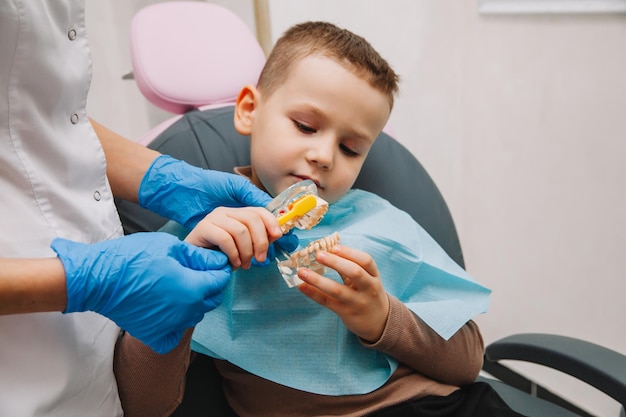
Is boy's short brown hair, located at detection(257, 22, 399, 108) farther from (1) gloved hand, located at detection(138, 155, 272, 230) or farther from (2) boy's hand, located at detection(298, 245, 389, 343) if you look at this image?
(2) boy's hand, located at detection(298, 245, 389, 343)

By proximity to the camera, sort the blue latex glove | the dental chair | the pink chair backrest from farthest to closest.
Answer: the pink chair backrest < the dental chair < the blue latex glove

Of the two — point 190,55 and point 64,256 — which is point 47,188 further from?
point 190,55

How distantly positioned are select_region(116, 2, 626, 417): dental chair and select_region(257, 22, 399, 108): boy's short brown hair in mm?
209

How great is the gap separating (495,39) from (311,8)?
609 mm

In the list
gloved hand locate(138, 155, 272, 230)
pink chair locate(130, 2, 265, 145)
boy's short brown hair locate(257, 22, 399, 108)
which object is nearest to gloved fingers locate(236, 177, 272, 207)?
gloved hand locate(138, 155, 272, 230)

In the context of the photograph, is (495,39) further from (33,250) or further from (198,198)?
(33,250)

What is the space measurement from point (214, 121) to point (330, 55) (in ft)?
1.22

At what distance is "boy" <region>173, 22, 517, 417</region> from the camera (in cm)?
102

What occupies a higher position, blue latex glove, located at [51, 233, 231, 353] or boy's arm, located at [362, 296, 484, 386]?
blue latex glove, located at [51, 233, 231, 353]

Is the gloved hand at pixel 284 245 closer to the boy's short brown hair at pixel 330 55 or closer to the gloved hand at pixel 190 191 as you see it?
the gloved hand at pixel 190 191

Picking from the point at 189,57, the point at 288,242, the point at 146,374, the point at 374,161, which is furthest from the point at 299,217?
the point at 189,57

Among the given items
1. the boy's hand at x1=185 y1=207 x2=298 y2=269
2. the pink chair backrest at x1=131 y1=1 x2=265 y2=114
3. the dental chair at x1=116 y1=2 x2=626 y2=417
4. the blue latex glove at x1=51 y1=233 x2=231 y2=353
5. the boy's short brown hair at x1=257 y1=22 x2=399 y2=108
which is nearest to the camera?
the blue latex glove at x1=51 y1=233 x2=231 y2=353

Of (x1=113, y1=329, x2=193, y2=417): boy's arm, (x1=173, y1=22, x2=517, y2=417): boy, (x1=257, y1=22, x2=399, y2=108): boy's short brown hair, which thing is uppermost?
(x1=257, y1=22, x2=399, y2=108): boy's short brown hair

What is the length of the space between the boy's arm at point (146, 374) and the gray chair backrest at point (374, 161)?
479 mm
